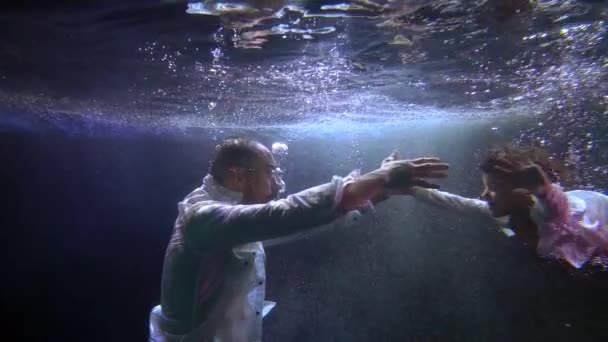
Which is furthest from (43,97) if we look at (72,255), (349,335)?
(349,335)

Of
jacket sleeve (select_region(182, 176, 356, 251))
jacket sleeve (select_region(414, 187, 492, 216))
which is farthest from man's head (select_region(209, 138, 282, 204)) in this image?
jacket sleeve (select_region(414, 187, 492, 216))

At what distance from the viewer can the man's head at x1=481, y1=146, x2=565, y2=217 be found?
11.2ft

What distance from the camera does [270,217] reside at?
2324 millimetres

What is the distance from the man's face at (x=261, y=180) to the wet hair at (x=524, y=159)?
2.18m

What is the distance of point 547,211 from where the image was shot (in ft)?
11.1

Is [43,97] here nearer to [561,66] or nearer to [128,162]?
[128,162]

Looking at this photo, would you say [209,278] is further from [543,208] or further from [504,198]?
[543,208]

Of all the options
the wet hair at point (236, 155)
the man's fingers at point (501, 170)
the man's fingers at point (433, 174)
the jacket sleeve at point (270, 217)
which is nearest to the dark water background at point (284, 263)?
the man's fingers at point (501, 170)

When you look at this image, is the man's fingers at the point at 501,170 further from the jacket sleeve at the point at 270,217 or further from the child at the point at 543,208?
the jacket sleeve at the point at 270,217

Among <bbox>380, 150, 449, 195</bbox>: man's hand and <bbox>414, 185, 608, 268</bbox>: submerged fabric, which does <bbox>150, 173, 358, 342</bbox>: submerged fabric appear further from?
<bbox>414, 185, 608, 268</bbox>: submerged fabric

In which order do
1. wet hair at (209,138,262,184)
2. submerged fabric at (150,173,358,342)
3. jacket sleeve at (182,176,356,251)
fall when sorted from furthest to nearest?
wet hair at (209,138,262,184) → submerged fabric at (150,173,358,342) → jacket sleeve at (182,176,356,251)

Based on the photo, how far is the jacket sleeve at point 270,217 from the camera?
228cm

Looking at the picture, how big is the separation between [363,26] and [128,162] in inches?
669

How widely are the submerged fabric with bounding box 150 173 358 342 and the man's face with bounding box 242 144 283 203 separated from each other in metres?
0.14
